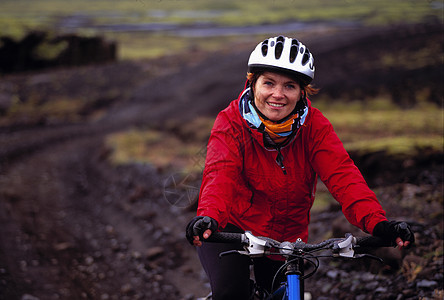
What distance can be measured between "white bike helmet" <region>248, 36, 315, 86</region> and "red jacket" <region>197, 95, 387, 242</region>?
375 millimetres

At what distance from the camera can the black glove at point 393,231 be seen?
9.66 feet

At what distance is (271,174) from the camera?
364 centimetres

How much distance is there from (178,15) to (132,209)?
4756 inches

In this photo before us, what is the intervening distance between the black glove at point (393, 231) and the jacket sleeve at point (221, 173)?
1167 millimetres

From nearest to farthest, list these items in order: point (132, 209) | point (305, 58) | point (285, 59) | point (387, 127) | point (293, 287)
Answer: point (293, 287)
point (285, 59)
point (305, 58)
point (132, 209)
point (387, 127)

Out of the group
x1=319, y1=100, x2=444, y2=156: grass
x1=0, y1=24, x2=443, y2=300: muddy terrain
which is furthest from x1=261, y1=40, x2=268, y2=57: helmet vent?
x1=319, y1=100, x2=444, y2=156: grass

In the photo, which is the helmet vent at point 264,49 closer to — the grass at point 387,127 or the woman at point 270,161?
the woman at point 270,161

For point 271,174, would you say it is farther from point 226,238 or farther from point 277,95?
point 226,238

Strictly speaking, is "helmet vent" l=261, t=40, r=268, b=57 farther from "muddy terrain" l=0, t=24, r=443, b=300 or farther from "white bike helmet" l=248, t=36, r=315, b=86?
"muddy terrain" l=0, t=24, r=443, b=300

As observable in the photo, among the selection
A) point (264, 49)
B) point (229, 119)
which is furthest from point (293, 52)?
point (229, 119)

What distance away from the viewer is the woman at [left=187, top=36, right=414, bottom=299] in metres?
3.51

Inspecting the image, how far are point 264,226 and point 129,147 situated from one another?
13.4 metres

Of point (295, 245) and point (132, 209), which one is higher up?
point (295, 245)

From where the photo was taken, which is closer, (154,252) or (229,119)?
(229,119)
